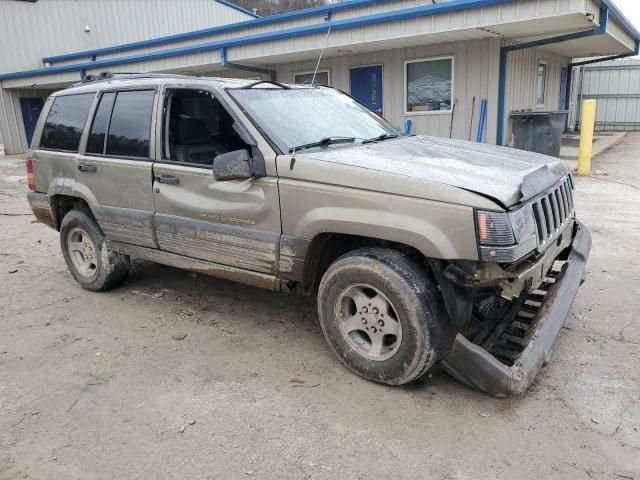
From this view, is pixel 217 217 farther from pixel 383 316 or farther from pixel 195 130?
pixel 383 316

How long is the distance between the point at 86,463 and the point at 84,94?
3.51 metres

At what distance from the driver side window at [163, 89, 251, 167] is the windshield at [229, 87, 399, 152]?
331 millimetres

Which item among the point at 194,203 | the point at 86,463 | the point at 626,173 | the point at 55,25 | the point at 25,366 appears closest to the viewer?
the point at 86,463

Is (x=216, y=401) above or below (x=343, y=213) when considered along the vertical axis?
below

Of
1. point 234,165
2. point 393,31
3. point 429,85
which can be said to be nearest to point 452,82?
point 429,85

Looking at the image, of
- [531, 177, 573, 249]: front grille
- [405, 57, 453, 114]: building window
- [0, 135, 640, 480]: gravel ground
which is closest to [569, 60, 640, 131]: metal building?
[405, 57, 453, 114]: building window

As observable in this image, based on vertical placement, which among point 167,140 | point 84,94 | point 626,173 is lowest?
point 626,173

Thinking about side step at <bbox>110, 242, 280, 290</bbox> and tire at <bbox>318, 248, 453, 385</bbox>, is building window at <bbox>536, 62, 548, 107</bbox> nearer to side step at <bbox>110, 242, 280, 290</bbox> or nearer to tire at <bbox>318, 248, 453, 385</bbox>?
side step at <bbox>110, 242, 280, 290</bbox>

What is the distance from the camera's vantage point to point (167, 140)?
4277 mm

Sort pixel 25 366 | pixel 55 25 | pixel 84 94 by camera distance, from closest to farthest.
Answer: pixel 25 366 < pixel 84 94 < pixel 55 25

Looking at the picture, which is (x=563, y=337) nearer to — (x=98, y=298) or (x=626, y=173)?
(x=98, y=298)

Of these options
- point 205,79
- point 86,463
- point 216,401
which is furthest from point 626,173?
point 86,463

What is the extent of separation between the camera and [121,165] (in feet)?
14.8

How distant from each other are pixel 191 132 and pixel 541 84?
554 inches
